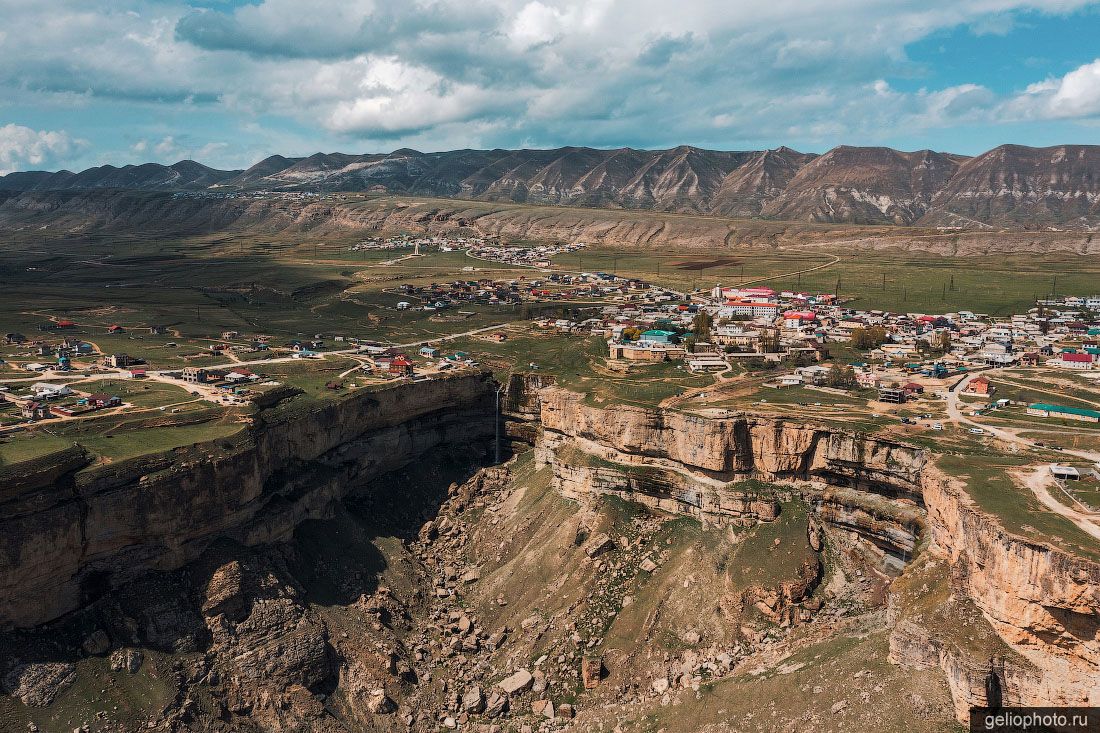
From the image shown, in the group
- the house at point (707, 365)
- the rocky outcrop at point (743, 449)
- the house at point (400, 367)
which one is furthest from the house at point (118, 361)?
the house at point (707, 365)

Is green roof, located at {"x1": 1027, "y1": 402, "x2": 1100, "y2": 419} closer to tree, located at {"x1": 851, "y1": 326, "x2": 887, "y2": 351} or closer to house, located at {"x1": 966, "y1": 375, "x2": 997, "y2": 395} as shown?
house, located at {"x1": 966, "y1": 375, "x2": 997, "y2": 395}

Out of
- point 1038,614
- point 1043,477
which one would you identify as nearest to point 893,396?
point 1043,477

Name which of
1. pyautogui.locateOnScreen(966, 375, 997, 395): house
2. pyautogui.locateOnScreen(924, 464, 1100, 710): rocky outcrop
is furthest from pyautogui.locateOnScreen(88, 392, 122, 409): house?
pyautogui.locateOnScreen(966, 375, 997, 395): house

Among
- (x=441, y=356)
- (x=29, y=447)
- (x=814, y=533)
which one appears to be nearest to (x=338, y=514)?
(x=29, y=447)

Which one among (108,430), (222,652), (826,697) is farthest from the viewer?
(108,430)

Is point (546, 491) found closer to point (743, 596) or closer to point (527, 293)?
point (743, 596)

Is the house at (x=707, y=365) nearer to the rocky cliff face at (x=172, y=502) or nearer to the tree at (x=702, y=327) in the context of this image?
the tree at (x=702, y=327)

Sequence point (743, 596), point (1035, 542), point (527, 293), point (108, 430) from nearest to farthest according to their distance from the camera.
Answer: point (1035, 542)
point (743, 596)
point (108, 430)
point (527, 293)
